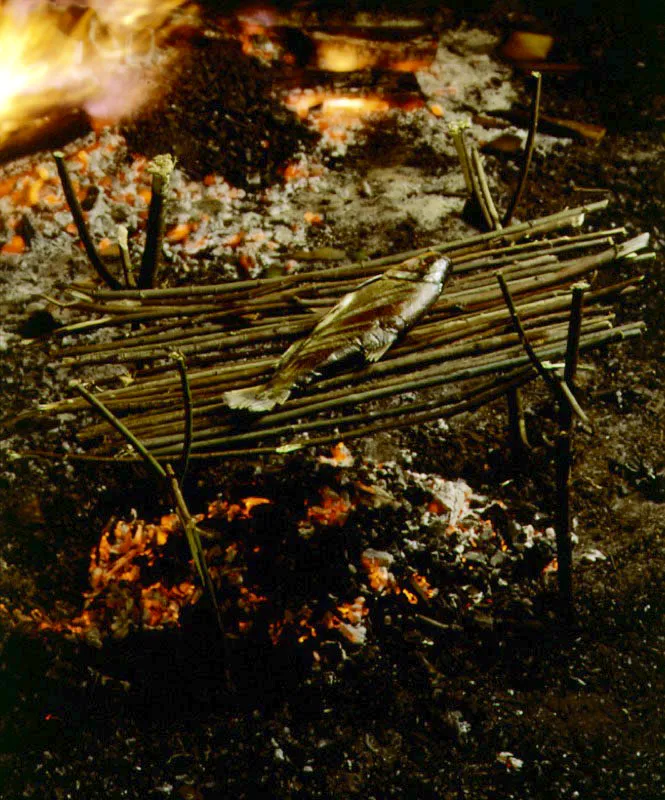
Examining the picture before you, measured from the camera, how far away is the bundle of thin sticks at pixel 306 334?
2186 mm

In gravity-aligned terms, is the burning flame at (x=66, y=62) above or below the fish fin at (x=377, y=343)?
above

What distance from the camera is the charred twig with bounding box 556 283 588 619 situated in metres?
1.93

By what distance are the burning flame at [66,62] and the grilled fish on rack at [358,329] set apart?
318cm

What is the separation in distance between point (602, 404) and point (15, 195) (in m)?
3.77

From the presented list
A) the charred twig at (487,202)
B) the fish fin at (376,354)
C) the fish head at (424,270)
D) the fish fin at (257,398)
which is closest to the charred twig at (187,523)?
the fish fin at (257,398)

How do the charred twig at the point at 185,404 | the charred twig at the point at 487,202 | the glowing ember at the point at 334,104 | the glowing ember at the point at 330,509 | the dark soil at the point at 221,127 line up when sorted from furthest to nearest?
1. the glowing ember at the point at 334,104
2. the dark soil at the point at 221,127
3. the glowing ember at the point at 330,509
4. the charred twig at the point at 487,202
5. the charred twig at the point at 185,404

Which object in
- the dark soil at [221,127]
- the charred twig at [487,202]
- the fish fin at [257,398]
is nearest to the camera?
the fish fin at [257,398]

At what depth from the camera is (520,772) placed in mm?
2338

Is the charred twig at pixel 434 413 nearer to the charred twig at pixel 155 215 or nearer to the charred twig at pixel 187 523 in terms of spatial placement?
the charred twig at pixel 187 523

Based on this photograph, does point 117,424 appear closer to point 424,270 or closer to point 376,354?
point 376,354

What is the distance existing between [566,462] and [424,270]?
0.85 meters

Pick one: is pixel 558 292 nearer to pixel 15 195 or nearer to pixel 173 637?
pixel 173 637

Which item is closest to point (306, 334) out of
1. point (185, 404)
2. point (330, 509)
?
point (185, 404)

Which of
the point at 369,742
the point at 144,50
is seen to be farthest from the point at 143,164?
the point at 369,742
